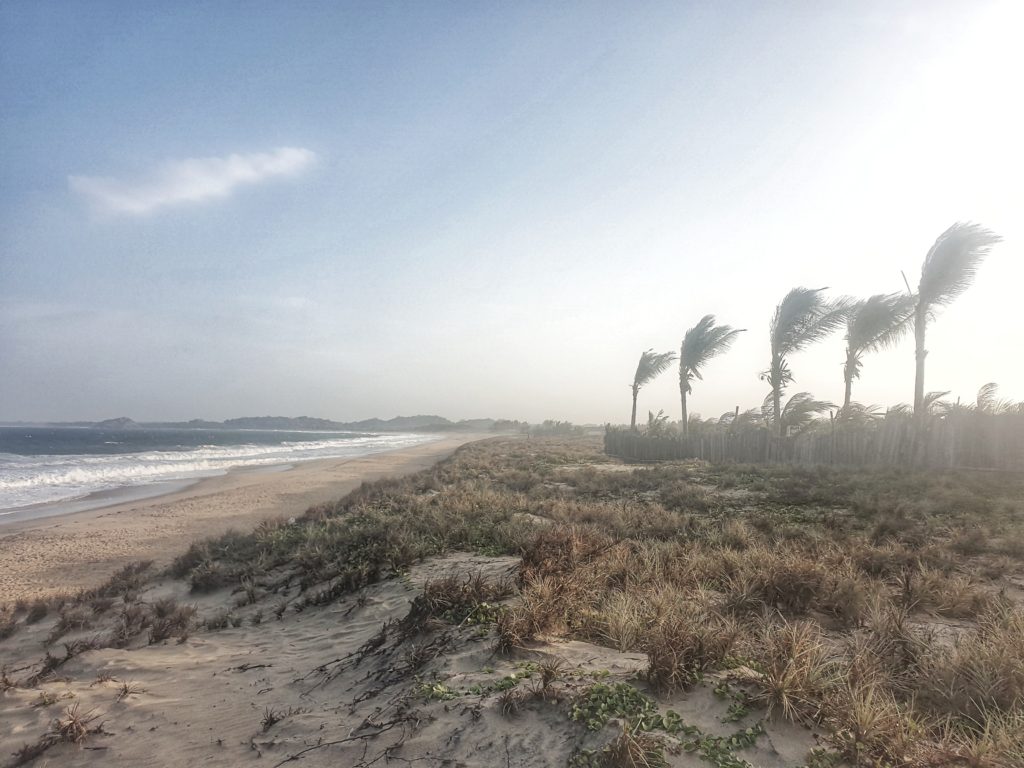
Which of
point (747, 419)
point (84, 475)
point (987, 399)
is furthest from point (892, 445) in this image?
point (84, 475)

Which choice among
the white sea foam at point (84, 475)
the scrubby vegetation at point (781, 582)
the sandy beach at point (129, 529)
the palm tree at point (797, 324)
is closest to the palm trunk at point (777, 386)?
the palm tree at point (797, 324)

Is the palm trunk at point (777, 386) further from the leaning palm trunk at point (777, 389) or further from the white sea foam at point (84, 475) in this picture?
the white sea foam at point (84, 475)

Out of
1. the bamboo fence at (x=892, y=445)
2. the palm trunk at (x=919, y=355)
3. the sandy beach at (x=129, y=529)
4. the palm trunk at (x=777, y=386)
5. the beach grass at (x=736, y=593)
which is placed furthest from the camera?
the palm trunk at (x=777, y=386)

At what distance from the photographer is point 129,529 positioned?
42.8 feet

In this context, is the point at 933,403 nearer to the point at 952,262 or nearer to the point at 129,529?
the point at 952,262

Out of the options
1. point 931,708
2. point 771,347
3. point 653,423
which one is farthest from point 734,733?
point 653,423

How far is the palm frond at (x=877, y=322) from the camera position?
18.6m

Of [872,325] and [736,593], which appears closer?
[736,593]


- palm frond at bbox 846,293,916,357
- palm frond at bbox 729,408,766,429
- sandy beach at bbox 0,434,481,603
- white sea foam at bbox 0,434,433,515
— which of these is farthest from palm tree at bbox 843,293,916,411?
white sea foam at bbox 0,434,433,515

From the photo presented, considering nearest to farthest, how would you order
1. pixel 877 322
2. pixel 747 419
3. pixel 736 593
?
pixel 736 593, pixel 877 322, pixel 747 419

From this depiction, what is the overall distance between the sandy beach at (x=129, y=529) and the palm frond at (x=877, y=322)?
21214mm

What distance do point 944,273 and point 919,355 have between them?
2.76 metres

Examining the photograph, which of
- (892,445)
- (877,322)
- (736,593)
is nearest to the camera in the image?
Answer: (736,593)

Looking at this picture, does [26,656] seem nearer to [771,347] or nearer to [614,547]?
[614,547]
